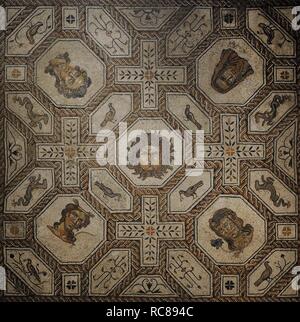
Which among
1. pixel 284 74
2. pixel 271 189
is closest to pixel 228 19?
pixel 284 74

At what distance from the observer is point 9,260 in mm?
3332

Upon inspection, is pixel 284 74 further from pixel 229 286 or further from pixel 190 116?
pixel 229 286

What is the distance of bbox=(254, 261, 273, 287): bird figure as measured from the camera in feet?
10.9

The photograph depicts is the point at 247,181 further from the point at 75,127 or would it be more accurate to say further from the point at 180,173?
the point at 75,127

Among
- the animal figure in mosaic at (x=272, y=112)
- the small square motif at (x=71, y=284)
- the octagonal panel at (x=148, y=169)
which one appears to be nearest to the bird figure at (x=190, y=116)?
the octagonal panel at (x=148, y=169)

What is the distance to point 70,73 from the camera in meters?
3.34

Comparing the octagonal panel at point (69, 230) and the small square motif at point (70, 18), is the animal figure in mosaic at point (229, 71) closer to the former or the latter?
the small square motif at point (70, 18)

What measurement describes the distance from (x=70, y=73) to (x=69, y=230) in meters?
1.15

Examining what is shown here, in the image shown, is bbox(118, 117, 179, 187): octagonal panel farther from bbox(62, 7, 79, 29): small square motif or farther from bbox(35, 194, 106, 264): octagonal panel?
bbox(62, 7, 79, 29): small square motif

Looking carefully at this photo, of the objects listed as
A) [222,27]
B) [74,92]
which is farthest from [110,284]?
[222,27]

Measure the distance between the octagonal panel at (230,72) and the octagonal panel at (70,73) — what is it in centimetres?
75

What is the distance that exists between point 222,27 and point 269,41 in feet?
1.18

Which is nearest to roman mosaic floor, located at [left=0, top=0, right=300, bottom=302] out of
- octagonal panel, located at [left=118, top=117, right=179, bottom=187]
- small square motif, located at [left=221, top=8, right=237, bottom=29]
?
octagonal panel, located at [left=118, top=117, right=179, bottom=187]

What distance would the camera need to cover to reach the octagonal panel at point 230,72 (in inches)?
131
